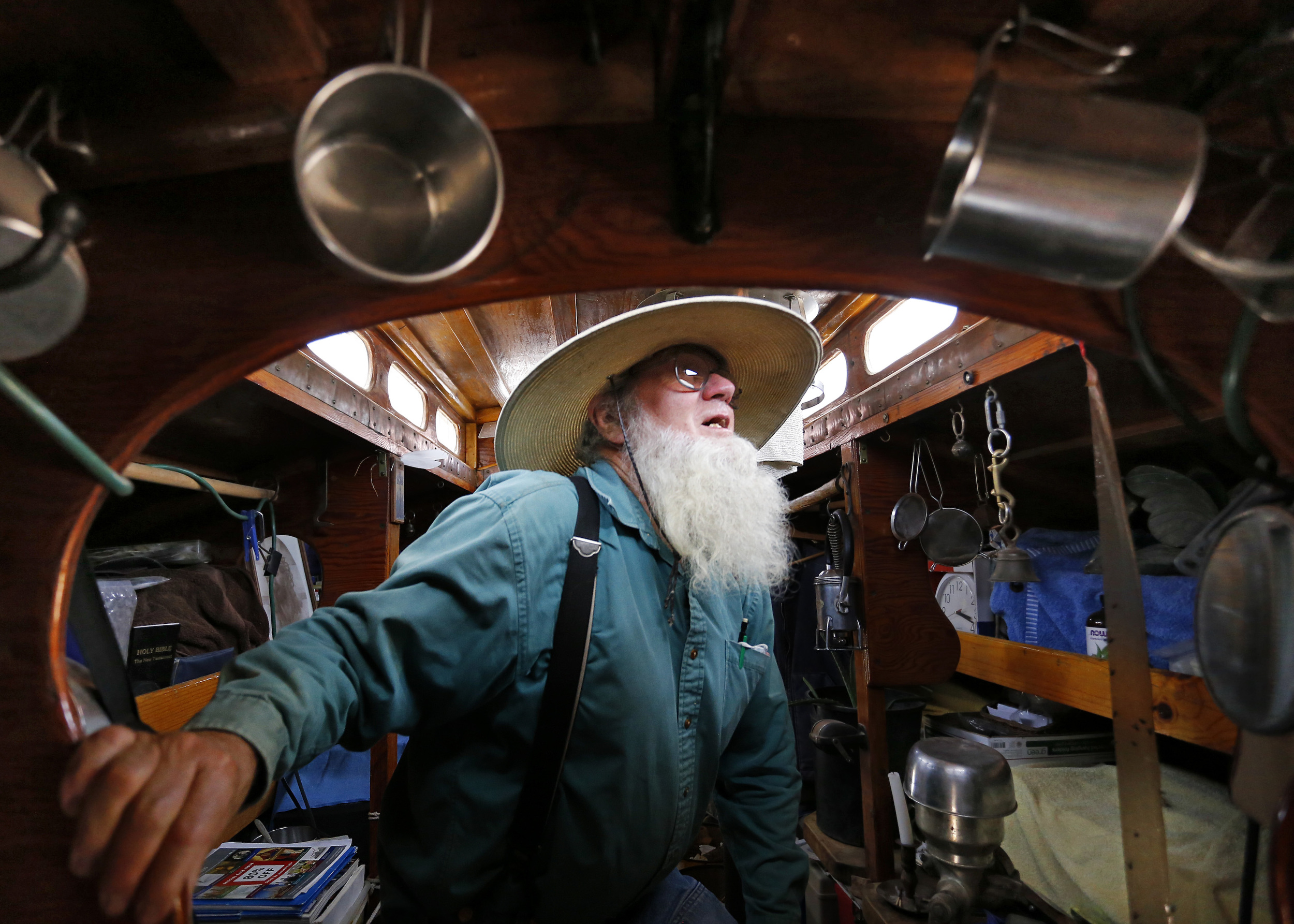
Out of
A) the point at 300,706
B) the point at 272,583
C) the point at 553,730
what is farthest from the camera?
the point at 272,583

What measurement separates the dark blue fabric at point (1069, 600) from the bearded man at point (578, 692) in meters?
0.80

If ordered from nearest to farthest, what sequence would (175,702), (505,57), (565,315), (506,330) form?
(505,57) → (175,702) → (565,315) → (506,330)

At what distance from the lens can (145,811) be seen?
1.60ft

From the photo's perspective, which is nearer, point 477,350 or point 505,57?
point 505,57

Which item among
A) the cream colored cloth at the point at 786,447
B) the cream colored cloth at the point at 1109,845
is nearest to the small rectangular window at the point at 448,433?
the cream colored cloth at the point at 786,447

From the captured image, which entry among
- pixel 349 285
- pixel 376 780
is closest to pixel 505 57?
pixel 349 285

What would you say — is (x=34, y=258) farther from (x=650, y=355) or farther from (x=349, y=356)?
(x=349, y=356)

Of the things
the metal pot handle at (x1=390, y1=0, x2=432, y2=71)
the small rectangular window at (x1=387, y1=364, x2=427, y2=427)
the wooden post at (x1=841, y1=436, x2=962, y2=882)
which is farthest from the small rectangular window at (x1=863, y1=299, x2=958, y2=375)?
the small rectangular window at (x1=387, y1=364, x2=427, y2=427)

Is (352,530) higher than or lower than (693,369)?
lower

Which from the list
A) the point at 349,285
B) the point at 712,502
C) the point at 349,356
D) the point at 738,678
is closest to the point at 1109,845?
the point at 738,678

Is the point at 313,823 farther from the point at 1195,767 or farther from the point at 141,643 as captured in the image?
the point at 1195,767

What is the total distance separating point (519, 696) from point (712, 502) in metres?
0.67

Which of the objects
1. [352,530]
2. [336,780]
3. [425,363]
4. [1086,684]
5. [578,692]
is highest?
[425,363]

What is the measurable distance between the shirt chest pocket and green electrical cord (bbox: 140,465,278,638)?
118cm
